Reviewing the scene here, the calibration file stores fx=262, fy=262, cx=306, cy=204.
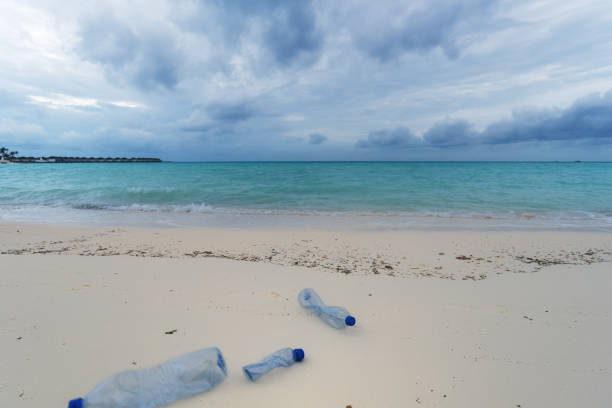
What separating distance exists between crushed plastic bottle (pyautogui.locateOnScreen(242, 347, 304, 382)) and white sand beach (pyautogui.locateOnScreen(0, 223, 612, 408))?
75mm

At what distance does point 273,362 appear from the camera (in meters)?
2.54

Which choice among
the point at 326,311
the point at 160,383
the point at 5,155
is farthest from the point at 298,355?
the point at 5,155

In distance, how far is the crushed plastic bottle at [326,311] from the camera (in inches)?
125

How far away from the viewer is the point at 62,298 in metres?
3.76

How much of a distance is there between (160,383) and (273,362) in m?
1.00

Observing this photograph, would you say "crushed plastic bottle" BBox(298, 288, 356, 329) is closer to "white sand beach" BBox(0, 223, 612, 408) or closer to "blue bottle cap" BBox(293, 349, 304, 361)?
"white sand beach" BBox(0, 223, 612, 408)

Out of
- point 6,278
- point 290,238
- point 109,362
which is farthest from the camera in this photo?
point 290,238

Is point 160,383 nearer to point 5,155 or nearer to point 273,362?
point 273,362

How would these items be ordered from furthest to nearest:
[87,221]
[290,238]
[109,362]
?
[87,221]
[290,238]
[109,362]

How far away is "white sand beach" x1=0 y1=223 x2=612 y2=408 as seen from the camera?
2.32m

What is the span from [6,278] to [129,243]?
2.47 metres

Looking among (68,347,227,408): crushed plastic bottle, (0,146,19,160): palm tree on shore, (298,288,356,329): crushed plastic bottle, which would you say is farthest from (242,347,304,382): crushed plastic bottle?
(0,146,19,160): palm tree on shore

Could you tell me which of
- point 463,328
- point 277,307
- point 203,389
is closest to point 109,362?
point 203,389

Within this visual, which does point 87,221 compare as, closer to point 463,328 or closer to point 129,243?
point 129,243
